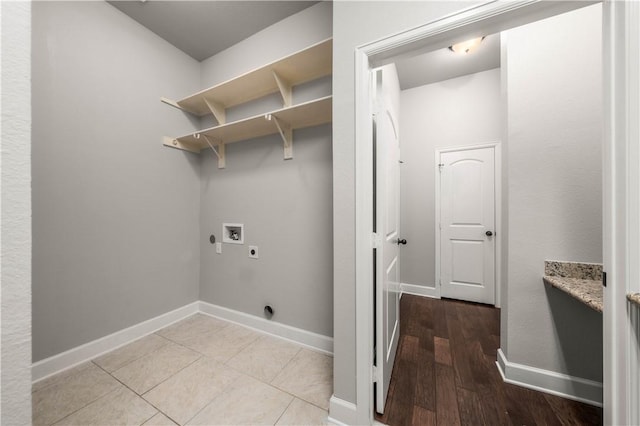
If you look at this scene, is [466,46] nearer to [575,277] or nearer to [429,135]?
[429,135]

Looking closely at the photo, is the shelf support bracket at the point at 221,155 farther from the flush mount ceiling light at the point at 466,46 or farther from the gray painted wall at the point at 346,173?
the flush mount ceiling light at the point at 466,46

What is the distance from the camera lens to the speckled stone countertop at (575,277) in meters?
1.23

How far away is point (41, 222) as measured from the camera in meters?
1.59

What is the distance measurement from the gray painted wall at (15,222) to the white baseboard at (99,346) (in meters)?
1.57

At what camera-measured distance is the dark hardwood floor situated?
1.29 meters

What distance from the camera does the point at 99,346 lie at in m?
1.83

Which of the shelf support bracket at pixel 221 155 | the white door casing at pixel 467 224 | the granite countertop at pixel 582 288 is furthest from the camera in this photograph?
the white door casing at pixel 467 224

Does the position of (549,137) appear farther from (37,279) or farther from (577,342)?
(37,279)

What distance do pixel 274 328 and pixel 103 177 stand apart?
6.52 ft

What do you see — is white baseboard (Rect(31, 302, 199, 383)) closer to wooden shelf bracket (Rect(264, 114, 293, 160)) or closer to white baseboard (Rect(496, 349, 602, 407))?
wooden shelf bracket (Rect(264, 114, 293, 160))

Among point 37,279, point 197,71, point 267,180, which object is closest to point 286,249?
point 267,180

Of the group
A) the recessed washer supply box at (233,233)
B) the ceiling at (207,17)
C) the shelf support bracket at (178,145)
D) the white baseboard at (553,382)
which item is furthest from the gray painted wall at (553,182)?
the shelf support bracket at (178,145)

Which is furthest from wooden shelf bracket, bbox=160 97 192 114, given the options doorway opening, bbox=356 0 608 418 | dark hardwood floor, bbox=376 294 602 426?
dark hardwood floor, bbox=376 294 602 426

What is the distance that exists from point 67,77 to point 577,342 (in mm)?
4049
